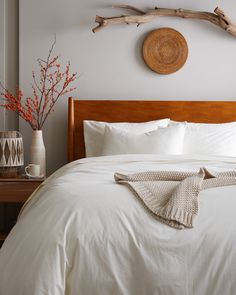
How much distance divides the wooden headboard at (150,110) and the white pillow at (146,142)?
418mm

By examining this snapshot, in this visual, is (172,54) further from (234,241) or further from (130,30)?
(234,241)

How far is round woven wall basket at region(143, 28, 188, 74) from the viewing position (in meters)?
4.11

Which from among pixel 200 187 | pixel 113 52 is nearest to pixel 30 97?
pixel 113 52

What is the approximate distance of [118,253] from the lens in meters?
Answer: 1.70

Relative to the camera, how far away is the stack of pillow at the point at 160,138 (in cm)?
351

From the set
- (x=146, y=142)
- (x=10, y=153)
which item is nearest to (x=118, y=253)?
(x=146, y=142)

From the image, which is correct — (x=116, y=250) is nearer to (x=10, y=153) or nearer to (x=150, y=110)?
(x=10, y=153)

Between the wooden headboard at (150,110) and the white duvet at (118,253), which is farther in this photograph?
the wooden headboard at (150,110)

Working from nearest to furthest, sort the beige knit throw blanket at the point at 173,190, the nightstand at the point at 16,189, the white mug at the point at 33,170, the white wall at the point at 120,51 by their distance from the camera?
the beige knit throw blanket at the point at 173,190, the nightstand at the point at 16,189, the white mug at the point at 33,170, the white wall at the point at 120,51

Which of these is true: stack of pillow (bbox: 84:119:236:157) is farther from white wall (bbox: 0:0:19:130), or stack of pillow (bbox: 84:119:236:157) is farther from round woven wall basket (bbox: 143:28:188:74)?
white wall (bbox: 0:0:19:130)

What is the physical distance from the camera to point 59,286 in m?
1.68

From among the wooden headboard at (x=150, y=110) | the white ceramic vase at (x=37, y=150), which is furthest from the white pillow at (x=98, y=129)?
the white ceramic vase at (x=37, y=150)

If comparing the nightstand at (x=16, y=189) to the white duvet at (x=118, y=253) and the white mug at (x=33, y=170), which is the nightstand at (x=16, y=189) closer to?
the white mug at (x=33, y=170)

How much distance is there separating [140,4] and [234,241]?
284 centimetres
